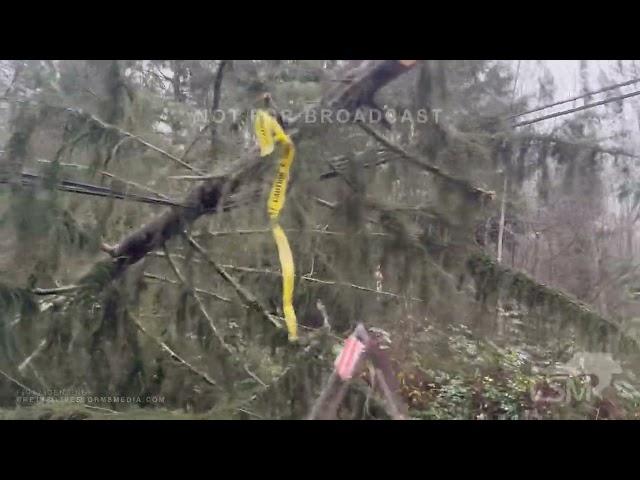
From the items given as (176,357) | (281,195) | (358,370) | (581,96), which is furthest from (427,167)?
(176,357)

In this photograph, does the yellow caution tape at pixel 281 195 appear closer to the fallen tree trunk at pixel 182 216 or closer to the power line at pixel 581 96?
the fallen tree trunk at pixel 182 216

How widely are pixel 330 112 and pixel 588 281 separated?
6.02 feet

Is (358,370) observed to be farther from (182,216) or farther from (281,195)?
(182,216)

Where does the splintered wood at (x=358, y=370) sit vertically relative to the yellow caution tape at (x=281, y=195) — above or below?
below

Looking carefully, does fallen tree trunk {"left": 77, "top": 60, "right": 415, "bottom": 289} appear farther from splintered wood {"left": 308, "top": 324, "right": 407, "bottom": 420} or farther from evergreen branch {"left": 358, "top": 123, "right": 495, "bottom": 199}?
splintered wood {"left": 308, "top": 324, "right": 407, "bottom": 420}

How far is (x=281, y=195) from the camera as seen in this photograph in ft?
12.1

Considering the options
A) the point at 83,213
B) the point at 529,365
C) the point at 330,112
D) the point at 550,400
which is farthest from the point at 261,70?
the point at 550,400

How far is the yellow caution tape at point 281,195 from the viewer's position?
3654 mm

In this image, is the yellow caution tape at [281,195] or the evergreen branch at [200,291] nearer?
the yellow caution tape at [281,195]

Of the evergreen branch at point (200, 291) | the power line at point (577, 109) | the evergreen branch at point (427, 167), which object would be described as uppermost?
the power line at point (577, 109)

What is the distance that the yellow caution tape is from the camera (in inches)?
144

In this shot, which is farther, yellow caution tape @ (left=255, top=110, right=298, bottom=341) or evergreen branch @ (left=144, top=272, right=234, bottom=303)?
evergreen branch @ (left=144, top=272, right=234, bottom=303)

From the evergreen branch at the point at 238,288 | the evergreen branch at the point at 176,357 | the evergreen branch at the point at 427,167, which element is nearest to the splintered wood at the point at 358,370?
the evergreen branch at the point at 238,288

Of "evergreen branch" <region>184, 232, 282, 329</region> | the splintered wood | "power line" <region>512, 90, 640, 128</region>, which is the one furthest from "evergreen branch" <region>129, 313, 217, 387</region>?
"power line" <region>512, 90, 640, 128</region>
